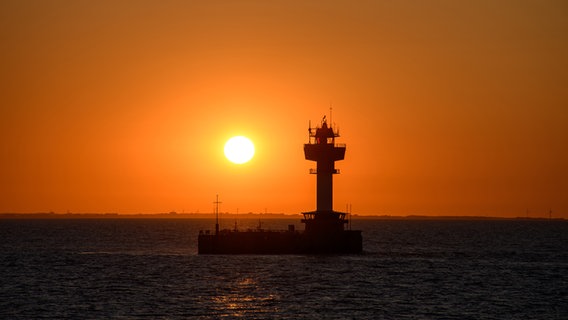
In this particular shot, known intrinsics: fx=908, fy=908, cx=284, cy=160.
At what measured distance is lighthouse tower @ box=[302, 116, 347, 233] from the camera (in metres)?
121

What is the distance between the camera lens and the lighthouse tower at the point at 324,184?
12119 cm

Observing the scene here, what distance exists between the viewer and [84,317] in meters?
69.8

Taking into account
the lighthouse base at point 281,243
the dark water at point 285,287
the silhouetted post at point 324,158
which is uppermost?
the silhouetted post at point 324,158

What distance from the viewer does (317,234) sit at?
121 m

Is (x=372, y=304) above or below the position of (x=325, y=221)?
below

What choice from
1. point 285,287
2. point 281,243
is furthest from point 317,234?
point 285,287

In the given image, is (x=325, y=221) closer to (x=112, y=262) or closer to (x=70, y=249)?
(x=112, y=262)

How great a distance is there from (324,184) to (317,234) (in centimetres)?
676

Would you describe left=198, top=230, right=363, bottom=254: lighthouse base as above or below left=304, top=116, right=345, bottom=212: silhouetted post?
below

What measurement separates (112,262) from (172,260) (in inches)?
331

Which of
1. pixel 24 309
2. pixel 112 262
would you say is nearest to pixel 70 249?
pixel 112 262

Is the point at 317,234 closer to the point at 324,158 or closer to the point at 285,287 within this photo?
the point at 324,158

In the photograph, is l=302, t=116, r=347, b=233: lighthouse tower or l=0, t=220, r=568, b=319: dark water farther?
l=302, t=116, r=347, b=233: lighthouse tower

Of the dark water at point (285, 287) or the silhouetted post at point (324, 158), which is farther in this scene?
the silhouetted post at point (324, 158)
